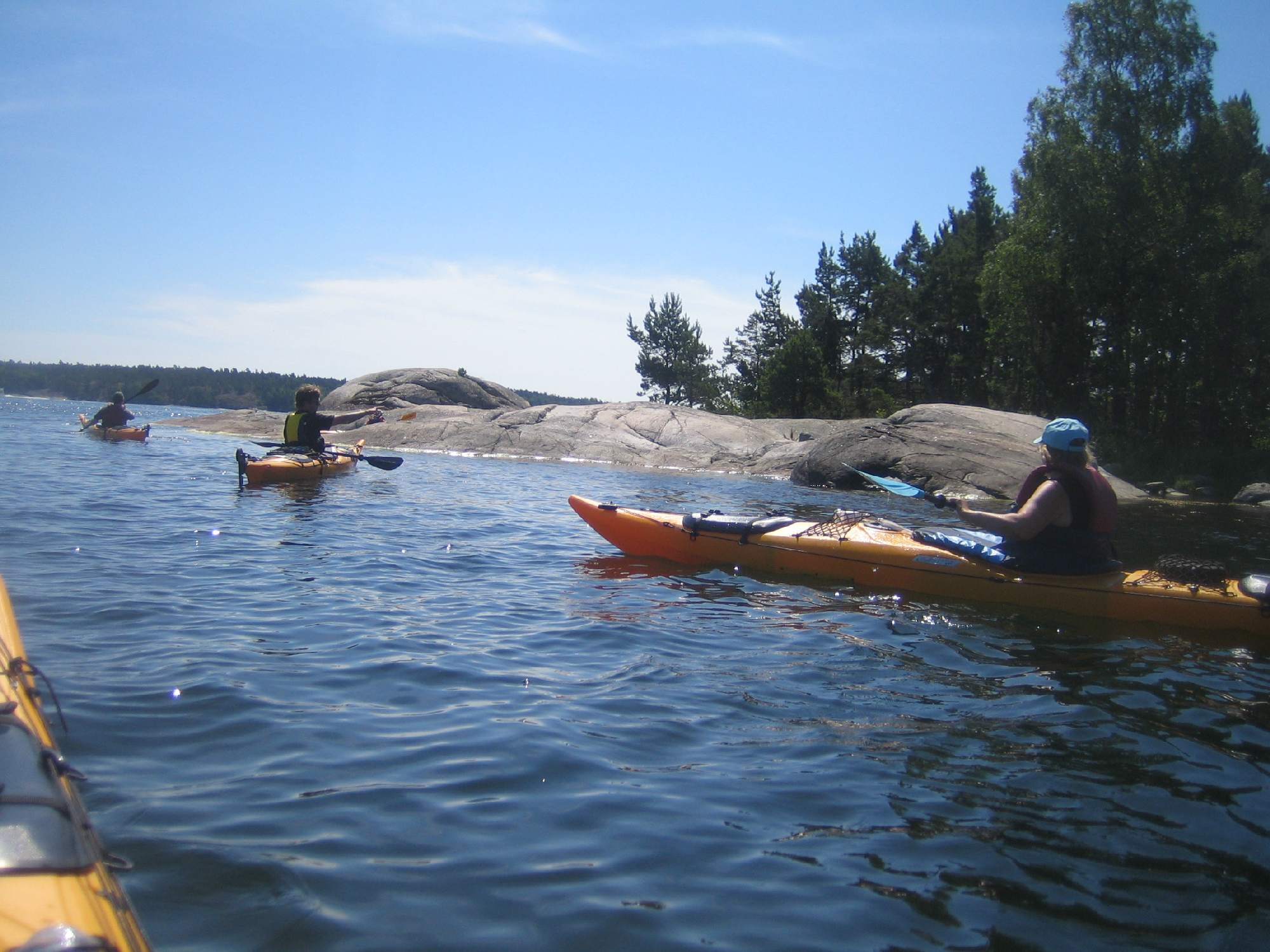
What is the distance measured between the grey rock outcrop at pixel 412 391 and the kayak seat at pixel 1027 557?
68.2 feet

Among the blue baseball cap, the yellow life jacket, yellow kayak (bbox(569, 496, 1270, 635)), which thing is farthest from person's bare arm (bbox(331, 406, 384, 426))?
the blue baseball cap

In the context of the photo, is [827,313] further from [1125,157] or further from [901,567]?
[901,567]

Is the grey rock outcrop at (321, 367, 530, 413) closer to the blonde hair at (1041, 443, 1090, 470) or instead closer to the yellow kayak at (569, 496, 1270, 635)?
the yellow kayak at (569, 496, 1270, 635)

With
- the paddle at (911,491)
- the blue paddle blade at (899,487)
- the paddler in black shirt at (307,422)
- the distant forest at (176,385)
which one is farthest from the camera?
the distant forest at (176,385)

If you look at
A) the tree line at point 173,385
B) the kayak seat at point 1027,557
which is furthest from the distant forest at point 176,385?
the kayak seat at point 1027,557

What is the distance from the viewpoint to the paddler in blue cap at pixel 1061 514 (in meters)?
5.48

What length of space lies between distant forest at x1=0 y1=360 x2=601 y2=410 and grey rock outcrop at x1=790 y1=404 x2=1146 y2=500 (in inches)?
2629

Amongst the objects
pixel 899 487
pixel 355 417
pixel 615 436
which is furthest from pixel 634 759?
pixel 615 436

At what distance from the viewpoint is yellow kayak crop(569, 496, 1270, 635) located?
18.6 ft

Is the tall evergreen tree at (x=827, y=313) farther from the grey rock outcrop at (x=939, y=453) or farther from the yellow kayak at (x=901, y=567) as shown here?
the yellow kayak at (x=901, y=567)

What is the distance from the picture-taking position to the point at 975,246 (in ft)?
98.3

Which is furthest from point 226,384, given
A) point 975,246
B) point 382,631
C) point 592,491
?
point 382,631

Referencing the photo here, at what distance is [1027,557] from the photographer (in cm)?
603

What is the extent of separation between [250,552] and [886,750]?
530cm
